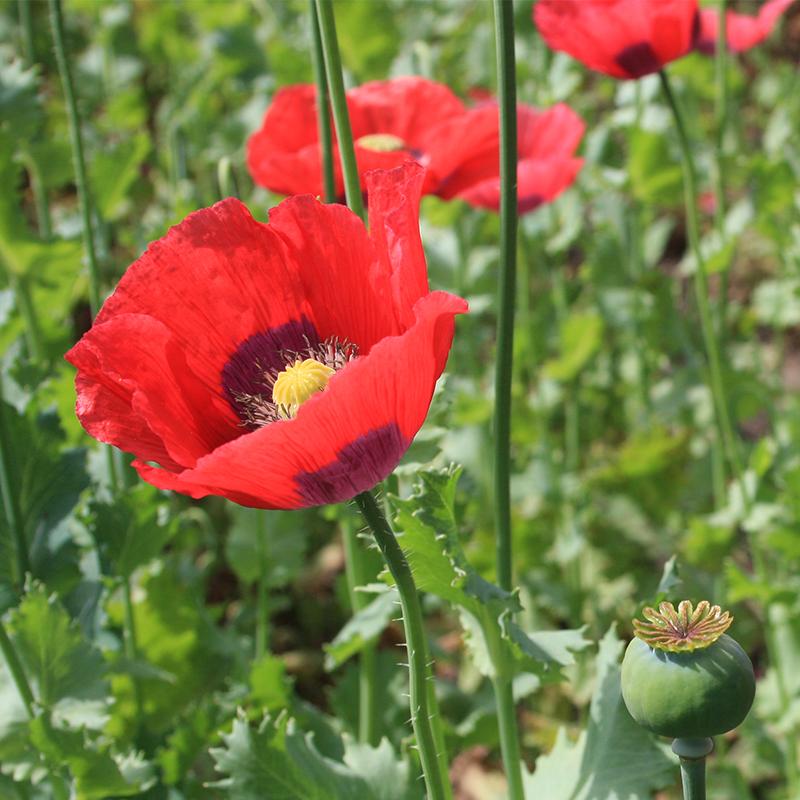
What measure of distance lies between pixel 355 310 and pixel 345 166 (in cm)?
14

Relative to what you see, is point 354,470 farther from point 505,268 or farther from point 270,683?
point 270,683

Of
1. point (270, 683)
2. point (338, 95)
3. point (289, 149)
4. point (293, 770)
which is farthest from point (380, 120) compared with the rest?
point (293, 770)

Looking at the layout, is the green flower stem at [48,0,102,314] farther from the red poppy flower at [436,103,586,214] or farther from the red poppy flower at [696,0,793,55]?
the red poppy flower at [696,0,793,55]

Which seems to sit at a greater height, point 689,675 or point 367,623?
point 689,675

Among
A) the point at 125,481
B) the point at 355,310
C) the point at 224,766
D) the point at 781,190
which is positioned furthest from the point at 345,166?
the point at 781,190

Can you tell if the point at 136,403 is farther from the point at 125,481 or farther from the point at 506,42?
the point at 125,481

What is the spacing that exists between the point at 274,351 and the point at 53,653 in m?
0.45

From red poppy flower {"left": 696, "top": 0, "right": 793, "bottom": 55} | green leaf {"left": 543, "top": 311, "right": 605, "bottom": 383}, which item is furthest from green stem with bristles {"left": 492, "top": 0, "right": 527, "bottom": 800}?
green leaf {"left": 543, "top": 311, "right": 605, "bottom": 383}

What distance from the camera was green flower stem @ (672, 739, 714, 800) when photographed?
0.76 meters

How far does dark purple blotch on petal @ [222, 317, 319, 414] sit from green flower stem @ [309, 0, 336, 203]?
0.83 ft

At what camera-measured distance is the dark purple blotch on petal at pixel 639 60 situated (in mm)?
1449

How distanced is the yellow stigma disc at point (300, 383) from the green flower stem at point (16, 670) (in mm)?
462

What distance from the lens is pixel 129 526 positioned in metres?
1.40

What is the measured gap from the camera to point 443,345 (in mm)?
827
